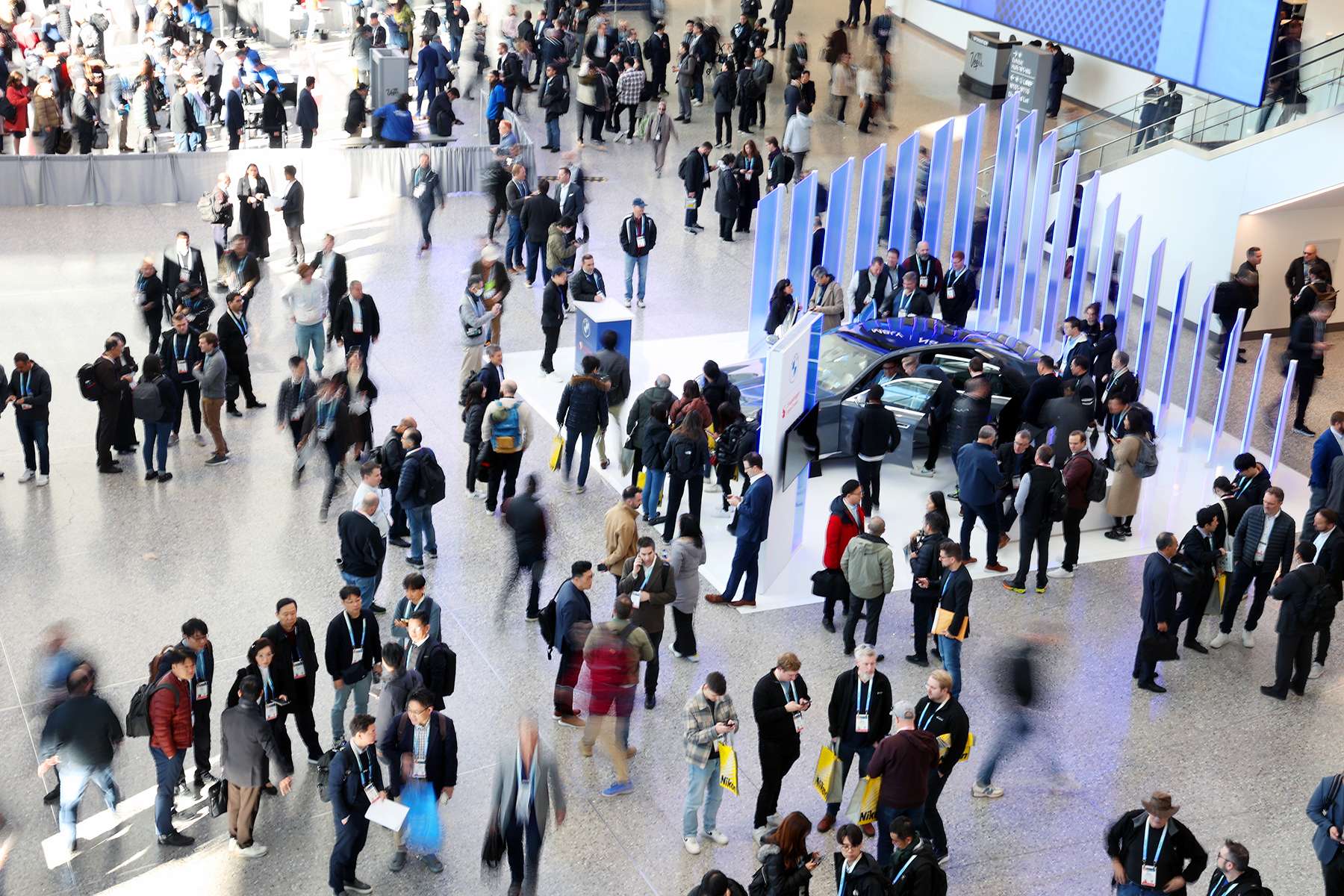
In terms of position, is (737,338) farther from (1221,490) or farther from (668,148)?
(668,148)

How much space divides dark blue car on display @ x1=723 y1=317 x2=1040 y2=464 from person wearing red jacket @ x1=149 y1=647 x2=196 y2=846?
6.45m

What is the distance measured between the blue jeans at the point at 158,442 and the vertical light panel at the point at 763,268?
6266mm

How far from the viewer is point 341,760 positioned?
8.25m

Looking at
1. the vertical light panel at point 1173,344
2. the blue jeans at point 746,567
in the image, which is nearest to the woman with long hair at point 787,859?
the blue jeans at point 746,567

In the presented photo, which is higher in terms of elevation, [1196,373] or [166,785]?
[1196,373]

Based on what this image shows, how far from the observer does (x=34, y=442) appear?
13414 millimetres

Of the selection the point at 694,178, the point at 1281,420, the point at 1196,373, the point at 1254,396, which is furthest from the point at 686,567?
the point at 694,178

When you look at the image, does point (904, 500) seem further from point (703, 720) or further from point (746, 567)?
point (703, 720)

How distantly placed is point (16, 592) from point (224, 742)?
13.2ft

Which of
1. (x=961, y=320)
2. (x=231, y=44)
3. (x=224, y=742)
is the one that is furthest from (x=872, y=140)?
(x=224, y=742)

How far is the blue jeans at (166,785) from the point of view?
351 inches

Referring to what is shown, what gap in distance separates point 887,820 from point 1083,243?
9144 millimetres

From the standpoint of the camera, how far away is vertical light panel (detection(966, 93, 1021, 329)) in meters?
17.6

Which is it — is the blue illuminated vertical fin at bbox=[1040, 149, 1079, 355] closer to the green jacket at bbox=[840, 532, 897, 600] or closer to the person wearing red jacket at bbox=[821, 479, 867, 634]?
the person wearing red jacket at bbox=[821, 479, 867, 634]
